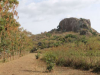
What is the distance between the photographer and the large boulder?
53.3 metres

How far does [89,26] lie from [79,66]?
47857mm

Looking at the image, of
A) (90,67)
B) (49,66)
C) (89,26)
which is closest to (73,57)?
(90,67)

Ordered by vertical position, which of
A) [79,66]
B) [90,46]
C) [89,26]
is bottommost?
[79,66]

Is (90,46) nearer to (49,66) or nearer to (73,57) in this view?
(73,57)

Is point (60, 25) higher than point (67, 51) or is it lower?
higher

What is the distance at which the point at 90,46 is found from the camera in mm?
10344

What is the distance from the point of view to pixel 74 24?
5553cm

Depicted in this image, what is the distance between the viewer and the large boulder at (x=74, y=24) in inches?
2099

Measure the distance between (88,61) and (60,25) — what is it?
5297 centimetres

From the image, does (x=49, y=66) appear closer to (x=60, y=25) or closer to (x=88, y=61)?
(x=88, y=61)

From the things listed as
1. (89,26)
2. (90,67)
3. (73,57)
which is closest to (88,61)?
(90,67)

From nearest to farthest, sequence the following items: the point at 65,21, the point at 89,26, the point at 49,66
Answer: the point at 49,66 < the point at 89,26 < the point at 65,21

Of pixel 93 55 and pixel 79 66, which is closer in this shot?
pixel 93 55

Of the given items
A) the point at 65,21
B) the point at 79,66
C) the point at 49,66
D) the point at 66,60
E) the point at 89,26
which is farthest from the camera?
the point at 65,21
